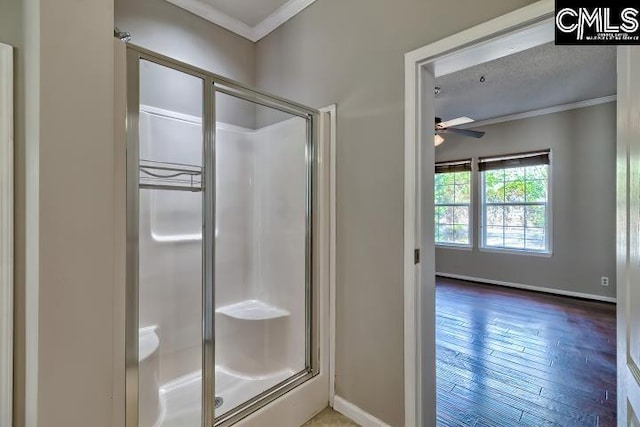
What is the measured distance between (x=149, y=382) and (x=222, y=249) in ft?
3.40

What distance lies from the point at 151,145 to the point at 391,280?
70.9 inches

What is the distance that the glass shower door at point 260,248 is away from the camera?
6.88 feet

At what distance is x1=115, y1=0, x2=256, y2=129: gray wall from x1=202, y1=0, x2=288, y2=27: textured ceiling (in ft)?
0.47

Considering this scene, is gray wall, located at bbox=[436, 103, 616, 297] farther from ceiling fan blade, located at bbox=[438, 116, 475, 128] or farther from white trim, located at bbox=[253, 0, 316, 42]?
white trim, located at bbox=[253, 0, 316, 42]

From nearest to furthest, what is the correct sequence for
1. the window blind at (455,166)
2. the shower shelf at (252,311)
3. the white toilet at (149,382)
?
the white toilet at (149,382)
the shower shelf at (252,311)
the window blind at (455,166)

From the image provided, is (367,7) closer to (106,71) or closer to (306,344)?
(106,71)

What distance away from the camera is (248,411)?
1.57m

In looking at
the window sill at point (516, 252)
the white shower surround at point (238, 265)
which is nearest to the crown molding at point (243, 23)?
the white shower surround at point (238, 265)

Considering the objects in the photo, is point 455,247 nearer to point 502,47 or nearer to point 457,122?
point 457,122

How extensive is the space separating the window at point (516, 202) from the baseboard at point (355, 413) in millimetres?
4298

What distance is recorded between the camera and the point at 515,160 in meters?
4.82

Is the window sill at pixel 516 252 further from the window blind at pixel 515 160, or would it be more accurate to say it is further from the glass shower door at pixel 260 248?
the glass shower door at pixel 260 248

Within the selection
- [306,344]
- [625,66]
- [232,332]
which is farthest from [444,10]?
[232,332]

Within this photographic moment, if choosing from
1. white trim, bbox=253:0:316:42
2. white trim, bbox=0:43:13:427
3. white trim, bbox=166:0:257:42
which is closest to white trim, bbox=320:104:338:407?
white trim, bbox=253:0:316:42
